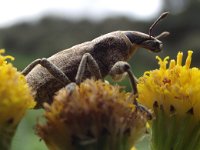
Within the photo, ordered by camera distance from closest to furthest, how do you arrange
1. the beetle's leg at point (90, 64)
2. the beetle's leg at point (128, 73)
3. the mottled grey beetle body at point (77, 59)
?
the beetle's leg at point (128, 73) → the beetle's leg at point (90, 64) → the mottled grey beetle body at point (77, 59)

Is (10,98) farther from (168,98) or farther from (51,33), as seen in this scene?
(51,33)

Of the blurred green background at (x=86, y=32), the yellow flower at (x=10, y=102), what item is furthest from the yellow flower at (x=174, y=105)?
the blurred green background at (x=86, y=32)

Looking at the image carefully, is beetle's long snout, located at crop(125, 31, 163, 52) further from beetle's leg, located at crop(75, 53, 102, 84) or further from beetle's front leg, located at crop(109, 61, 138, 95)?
beetle's leg, located at crop(75, 53, 102, 84)

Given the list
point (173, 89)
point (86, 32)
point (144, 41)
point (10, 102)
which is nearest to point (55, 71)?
point (10, 102)

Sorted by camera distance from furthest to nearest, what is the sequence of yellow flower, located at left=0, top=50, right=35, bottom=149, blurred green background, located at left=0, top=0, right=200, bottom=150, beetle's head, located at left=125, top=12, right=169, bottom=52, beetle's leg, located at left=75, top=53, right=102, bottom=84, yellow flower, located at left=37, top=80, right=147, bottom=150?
blurred green background, located at left=0, top=0, right=200, bottom=150, beetle's head, located at left=125, top=12, right=169, bottom=52, beetle's leg, located at left=75, top=53, right=102, bottom=84, yellow flower, located at left=0, top=50, right=35, bottom=149, yellow flower, located at left=37, top=80, right=147, bottom=150

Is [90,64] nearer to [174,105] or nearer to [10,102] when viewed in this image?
[174,105]

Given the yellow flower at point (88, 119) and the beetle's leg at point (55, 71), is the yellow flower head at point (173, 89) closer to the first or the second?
the beetle's leg at point (55, 71)

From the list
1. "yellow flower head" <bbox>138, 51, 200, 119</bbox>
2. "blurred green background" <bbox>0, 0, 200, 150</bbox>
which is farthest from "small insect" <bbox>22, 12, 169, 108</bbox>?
"blurred green background" <bbox>0, 0, 200, 150</bbox>
